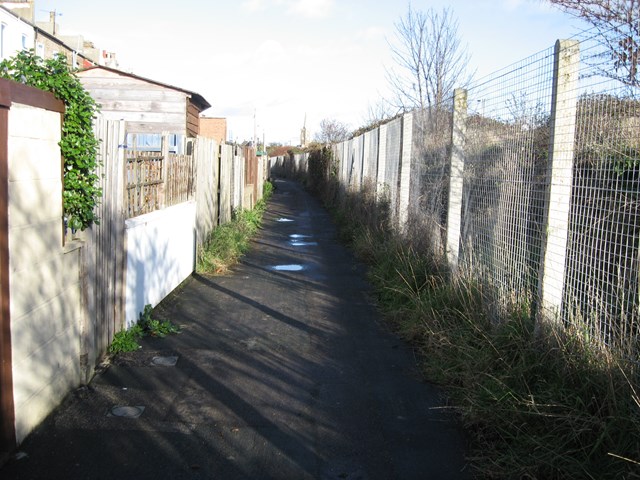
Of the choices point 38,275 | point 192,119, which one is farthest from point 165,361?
point 192,119

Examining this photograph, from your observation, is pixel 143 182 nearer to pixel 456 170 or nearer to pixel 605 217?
pixel 456 170

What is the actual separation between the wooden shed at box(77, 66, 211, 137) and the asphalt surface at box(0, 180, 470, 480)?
665 cm

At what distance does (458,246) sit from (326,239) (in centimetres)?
768

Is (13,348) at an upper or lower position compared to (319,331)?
upper

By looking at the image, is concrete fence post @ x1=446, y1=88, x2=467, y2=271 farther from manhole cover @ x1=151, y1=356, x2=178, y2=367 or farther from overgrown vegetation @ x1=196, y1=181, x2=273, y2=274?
overgrown vegetation @ x1=196, y1=181, x2=273, y2=274

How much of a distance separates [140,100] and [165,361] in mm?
9005

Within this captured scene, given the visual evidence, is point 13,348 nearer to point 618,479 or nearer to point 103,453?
point 103,453

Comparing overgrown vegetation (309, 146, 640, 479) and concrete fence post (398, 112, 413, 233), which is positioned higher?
concrete fence post (398, 112, 413, 233)

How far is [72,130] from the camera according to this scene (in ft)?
14.4

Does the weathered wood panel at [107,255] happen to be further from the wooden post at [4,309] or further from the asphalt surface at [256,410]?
the wooden post at [4,309]

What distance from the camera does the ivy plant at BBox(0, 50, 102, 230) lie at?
4.08 metres

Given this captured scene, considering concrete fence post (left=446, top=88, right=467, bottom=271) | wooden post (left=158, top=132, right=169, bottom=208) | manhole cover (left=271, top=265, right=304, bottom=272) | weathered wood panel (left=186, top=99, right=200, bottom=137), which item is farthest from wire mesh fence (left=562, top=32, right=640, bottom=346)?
weathered wood panel (left=186, top=99, right=200, bottom=137)

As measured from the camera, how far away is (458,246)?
6793 mm

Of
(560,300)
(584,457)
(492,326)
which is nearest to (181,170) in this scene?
(492,326)
